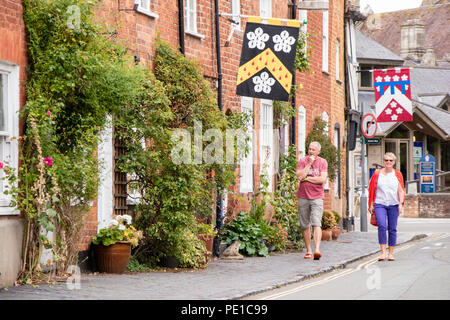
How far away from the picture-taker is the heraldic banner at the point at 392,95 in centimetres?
2919

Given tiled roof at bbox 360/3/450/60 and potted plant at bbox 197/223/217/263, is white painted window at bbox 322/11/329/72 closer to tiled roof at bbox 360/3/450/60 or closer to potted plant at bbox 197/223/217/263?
potted plant at bbox 197/223/217/263

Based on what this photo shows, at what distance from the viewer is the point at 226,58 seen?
18188 mm

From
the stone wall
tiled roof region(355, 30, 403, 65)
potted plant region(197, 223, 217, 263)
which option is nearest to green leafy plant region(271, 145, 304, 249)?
potted plant region(197, 223, 217, 263)

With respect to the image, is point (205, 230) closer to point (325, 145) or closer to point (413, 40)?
point (325, 145)

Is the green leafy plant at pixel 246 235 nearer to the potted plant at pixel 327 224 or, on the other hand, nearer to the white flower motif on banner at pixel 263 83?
the white flower motif on banner at pixel 263 83

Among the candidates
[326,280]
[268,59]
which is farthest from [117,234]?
[268,59]

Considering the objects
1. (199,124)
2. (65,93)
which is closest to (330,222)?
(199,124)

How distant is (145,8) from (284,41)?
2.80 meters

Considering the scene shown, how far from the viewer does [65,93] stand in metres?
11.2

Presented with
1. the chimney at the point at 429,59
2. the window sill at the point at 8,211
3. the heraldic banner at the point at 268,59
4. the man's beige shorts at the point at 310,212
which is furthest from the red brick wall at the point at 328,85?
the chimney at the point at 429,59

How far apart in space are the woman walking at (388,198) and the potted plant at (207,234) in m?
2.88

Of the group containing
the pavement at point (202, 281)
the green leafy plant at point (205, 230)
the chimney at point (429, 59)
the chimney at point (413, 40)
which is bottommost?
the pavement at point (202, 281)

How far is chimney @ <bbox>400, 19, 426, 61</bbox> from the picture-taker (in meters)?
73.8

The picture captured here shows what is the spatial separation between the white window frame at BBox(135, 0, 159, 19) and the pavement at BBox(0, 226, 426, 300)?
168 inches
